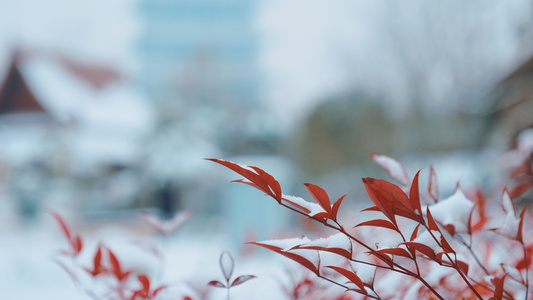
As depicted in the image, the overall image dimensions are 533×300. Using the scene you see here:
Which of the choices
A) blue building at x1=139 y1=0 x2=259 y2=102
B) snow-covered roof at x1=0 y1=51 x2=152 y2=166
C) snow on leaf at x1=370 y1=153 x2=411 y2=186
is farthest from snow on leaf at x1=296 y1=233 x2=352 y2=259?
blue building at x1=139 y1=0 x2=259 y2=102

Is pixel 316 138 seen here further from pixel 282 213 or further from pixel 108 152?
pixel 108 152

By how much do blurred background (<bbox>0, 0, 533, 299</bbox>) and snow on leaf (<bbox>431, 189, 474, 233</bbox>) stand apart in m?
1.87

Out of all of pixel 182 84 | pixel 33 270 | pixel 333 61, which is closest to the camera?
pixel 33 270

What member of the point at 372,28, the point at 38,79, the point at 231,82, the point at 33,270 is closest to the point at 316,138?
the point at 372,28

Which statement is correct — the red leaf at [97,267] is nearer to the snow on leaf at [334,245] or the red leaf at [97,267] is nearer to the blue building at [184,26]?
the snow on leaf at [334,245]

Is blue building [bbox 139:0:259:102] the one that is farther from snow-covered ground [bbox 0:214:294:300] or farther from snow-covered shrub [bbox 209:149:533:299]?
snow-covered shrub [bbox 209:149:533:299]

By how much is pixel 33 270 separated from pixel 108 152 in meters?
4.03

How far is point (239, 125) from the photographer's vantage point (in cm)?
708

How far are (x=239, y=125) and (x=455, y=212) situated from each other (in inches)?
269

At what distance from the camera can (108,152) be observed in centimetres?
655

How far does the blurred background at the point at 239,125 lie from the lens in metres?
3.08

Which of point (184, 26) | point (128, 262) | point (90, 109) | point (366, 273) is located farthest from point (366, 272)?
point (184, 26)

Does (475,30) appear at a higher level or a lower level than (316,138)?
higher

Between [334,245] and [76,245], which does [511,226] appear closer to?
[334,245]
